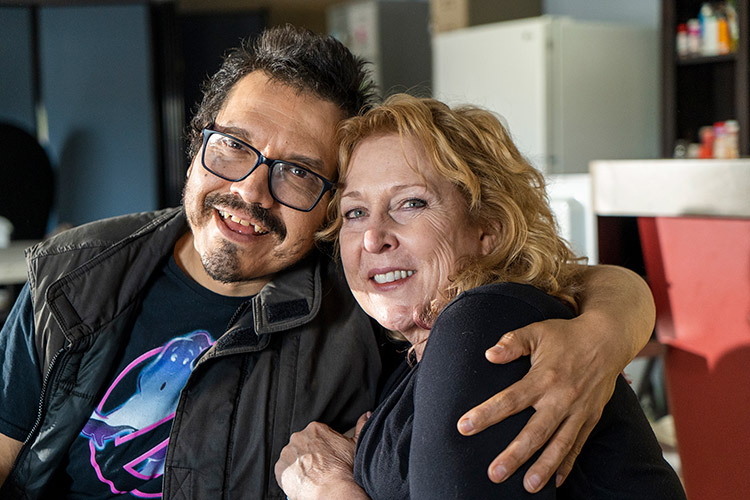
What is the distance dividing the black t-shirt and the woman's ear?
484 mm

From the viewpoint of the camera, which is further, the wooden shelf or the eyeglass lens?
the wooden shelf

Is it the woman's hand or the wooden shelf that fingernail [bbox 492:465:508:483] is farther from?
the wooden shelf

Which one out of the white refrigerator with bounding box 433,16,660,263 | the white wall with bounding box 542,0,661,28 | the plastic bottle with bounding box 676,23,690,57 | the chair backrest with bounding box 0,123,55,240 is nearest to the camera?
the plastic bottle with bounding box 676,23,690,57

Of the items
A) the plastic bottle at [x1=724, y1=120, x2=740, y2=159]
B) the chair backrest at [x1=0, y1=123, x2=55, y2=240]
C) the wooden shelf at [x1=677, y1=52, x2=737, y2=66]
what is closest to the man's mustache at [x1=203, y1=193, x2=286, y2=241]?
the plastic bottle at [x1=724, y1=120, x2=740, y2=159]

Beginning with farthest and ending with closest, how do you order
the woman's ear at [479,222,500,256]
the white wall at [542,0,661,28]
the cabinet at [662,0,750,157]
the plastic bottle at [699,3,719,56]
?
the white wall at [542,0,661,28]
the plastic bottle at [699,3,719,56]
the cabinet at [662,0,750,157]
the woman's ear at [479,222,500,256]

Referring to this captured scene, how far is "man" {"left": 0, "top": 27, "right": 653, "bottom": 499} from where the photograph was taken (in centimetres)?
136

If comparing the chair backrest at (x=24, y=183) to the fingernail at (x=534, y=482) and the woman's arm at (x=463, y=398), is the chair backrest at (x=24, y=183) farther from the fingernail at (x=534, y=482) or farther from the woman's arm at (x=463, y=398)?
the fingernail at (x=534, y=482)

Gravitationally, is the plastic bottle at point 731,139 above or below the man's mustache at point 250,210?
above

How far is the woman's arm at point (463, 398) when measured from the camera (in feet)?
2.92

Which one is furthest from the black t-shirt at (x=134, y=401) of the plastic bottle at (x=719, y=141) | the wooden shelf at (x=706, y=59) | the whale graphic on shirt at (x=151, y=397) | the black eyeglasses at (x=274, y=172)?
the wooden shelf at (x=706, y=59)

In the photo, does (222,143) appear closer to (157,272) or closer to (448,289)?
(157,272)

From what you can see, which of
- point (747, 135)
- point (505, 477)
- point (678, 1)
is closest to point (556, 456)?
point (505, 477)

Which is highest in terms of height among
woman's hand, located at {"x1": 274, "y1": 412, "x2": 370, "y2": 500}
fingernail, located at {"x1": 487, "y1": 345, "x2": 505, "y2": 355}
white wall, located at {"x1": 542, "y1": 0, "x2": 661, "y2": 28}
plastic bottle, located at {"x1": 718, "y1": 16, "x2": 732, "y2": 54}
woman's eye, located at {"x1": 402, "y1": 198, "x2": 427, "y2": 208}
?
white wall, located at {"x1": 542, "y1": 0, "x2": 661, "y2": 28}

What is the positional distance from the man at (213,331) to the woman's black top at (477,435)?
0.29 metres
